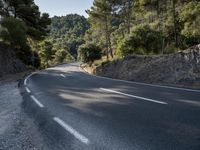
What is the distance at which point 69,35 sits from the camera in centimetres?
14038

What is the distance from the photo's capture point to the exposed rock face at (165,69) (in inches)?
534

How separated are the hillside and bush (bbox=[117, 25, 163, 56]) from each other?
101 m

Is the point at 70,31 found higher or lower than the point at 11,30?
higher

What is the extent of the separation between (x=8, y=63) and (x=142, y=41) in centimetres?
1693

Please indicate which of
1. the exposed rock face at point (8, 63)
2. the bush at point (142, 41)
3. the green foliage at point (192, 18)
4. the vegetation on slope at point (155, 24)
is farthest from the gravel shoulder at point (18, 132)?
the exposed rock face at point (8, 63)

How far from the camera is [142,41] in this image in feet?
75.8

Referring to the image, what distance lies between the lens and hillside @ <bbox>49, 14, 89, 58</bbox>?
127938 millimetres

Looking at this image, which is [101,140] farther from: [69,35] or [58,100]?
[69,35]

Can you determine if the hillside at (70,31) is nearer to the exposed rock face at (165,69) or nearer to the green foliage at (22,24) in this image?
the green foliage at (22,24)

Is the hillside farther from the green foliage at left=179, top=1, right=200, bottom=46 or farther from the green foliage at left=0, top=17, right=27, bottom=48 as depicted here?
the green foliage at left=179, top=1, right=200, bottom=46

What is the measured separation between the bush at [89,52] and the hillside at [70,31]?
88826mm

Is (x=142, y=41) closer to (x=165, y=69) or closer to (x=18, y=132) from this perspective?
(x=165, y=69)

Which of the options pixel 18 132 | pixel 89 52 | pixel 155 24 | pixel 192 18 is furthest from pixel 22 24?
pixel 18 132

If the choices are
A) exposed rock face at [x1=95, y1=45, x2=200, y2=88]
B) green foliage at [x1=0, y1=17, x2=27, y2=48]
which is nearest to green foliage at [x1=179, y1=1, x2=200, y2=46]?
exposed rock face at [x1=95, y1=45, x2=200, y2=88]
